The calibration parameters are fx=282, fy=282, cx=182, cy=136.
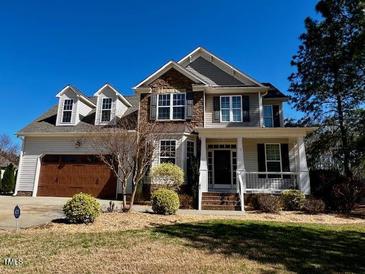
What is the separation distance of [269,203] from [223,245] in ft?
21.0

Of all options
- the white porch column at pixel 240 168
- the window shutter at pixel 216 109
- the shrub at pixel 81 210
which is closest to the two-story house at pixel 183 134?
the window shutter at pixel 216 109

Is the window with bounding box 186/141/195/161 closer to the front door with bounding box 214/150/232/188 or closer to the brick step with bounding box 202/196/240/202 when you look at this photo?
the front door with bounding box 214/150/232/188

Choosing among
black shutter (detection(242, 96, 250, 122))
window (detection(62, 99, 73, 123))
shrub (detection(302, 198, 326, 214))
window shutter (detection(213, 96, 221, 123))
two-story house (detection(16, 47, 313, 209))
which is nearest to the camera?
shrub (detection(302, 198, 326, 214))

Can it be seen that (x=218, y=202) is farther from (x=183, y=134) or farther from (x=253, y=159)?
(x=183, y=134)

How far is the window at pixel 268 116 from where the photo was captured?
60.0 feet

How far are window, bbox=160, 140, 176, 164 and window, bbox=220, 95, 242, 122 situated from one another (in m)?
3.66

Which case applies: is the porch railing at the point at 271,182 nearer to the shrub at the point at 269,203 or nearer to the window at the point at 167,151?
the shrub at the point at 269,203

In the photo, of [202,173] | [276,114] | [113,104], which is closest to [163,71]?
[113,104]

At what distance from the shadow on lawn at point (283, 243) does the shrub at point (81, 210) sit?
223cm

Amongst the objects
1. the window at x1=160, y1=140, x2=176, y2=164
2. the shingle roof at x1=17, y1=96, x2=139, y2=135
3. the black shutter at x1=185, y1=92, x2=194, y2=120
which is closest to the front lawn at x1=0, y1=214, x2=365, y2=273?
the window at x1=160, y1=140, x2=176, y2=164

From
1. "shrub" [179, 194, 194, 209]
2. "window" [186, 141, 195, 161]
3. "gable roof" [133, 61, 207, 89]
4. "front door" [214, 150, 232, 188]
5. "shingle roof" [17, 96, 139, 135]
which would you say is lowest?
"shrub" [179, 194, 194, 209]

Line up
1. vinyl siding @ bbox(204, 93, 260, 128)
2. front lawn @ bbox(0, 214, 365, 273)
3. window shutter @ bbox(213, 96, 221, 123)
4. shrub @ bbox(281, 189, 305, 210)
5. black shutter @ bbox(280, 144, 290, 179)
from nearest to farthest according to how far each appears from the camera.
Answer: front lawn @ bbox(0, 214, 365, 273), shrub @ bbox(281, 189, 305, 210), black shutter @ bbox(280, 144, 290, 179), vinyl siding @ bbox(204, 93, 260, 128), window shutter @ bbox(213, 96, 221, 123)

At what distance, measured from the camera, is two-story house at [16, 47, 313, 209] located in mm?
15859

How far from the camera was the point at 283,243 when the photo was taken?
276 inches
